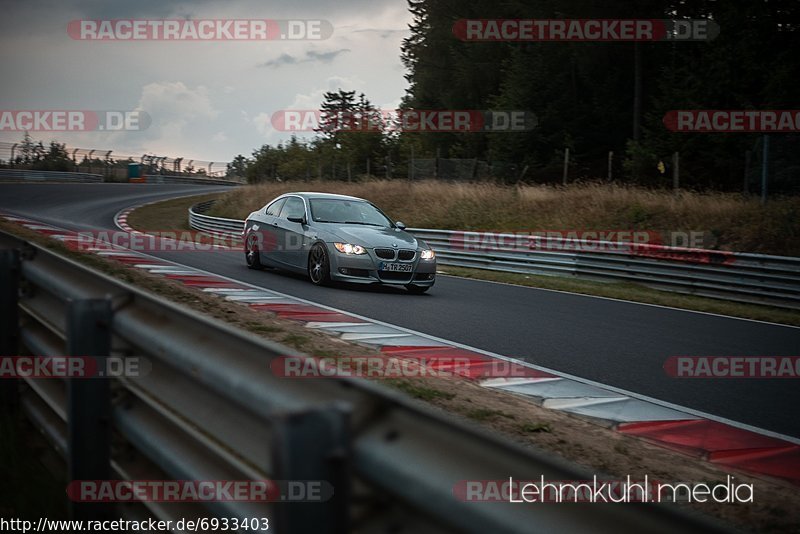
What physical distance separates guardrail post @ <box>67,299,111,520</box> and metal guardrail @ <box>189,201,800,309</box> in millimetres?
13758

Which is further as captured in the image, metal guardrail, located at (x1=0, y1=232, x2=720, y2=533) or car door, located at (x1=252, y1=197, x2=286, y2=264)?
car door, located at (x1=252, y1=197, x2=286, y2=264)

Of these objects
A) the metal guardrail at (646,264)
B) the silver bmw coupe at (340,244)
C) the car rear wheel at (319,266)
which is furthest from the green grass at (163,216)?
the car rear wheel at (319,266)

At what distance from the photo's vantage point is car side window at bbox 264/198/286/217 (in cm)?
1501

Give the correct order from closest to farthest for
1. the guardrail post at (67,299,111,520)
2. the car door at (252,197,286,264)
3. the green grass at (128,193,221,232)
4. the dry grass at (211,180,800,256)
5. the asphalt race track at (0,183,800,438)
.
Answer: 1. the guardrail post at (67,299,111,520)
2. the asphalt race track at (0,183,800,438)
3. the car door at (252,197,286,264)
4. the dry grass at (211,180,800,256)
5. the green grass at (128,193,221,232)

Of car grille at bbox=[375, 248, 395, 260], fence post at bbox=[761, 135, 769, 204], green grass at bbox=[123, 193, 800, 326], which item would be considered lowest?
green grass at bbox=[123, 193, 800, 326]

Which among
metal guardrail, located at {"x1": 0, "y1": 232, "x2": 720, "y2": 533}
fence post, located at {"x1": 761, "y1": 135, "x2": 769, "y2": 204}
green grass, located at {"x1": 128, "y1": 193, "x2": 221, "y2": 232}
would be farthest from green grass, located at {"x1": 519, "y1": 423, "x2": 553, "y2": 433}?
green grass, located at {"x1": 128, "y1": 193, "x2": 221, "y2": 232}

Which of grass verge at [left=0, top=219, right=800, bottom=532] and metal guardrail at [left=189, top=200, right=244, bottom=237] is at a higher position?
metal guardrail at [left=189, top=200, right=244, bottom=237]

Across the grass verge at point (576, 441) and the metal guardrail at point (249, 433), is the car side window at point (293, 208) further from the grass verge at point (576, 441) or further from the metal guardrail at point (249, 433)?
the metal guardrail at point (249, 433)

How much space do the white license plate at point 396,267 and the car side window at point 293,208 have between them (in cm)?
213

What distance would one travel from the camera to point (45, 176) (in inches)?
2267

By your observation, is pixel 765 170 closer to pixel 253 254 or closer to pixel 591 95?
pixel 253 254

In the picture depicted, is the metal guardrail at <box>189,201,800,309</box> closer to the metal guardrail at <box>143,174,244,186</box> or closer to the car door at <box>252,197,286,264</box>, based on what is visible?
the car door at <box>252,197,286,264</box>

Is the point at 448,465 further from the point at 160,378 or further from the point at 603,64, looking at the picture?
the point at 603,64

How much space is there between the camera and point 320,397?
1953 millimetres
